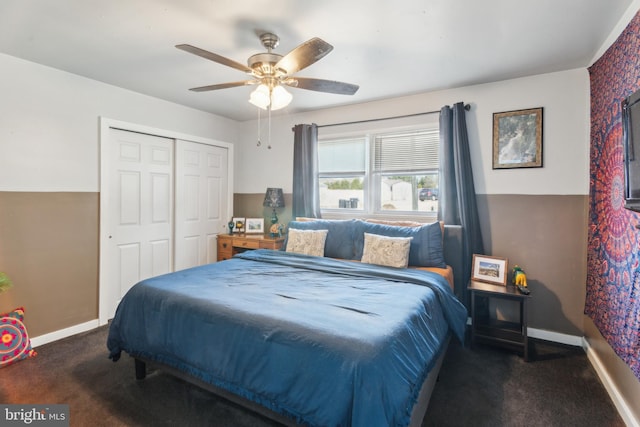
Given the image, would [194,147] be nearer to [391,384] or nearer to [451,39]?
[451,39]

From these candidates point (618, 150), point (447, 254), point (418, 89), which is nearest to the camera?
point (618, 150)

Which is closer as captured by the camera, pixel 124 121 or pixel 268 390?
pixel 268 390

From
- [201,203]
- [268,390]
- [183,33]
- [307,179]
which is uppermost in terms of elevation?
[183,33]

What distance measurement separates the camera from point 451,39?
7.43 ft

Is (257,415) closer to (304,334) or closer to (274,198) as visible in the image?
(304,334)

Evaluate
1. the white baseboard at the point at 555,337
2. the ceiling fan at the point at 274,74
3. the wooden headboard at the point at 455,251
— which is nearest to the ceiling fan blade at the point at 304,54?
the ceiling fan at the point at 274,74

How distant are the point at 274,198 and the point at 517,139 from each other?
284cm

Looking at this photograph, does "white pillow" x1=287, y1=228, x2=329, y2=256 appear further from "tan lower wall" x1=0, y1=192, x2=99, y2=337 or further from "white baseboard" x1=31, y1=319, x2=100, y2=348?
"white baseboard" x1=31, y1=319, x2=100, y2=348

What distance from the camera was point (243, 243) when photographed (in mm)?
4152

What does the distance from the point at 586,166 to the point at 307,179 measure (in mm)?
2831

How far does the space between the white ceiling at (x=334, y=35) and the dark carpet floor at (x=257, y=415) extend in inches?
97.3

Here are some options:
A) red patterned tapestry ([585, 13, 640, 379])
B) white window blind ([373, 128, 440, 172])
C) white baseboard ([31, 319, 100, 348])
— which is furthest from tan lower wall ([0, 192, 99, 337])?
red patterned tapestry ([585, 13, 640, 379])

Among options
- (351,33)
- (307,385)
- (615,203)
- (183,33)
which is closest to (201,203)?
(183,33)

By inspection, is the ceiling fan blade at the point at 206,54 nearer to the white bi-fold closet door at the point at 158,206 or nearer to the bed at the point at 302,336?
the bed at the point at 302,336
